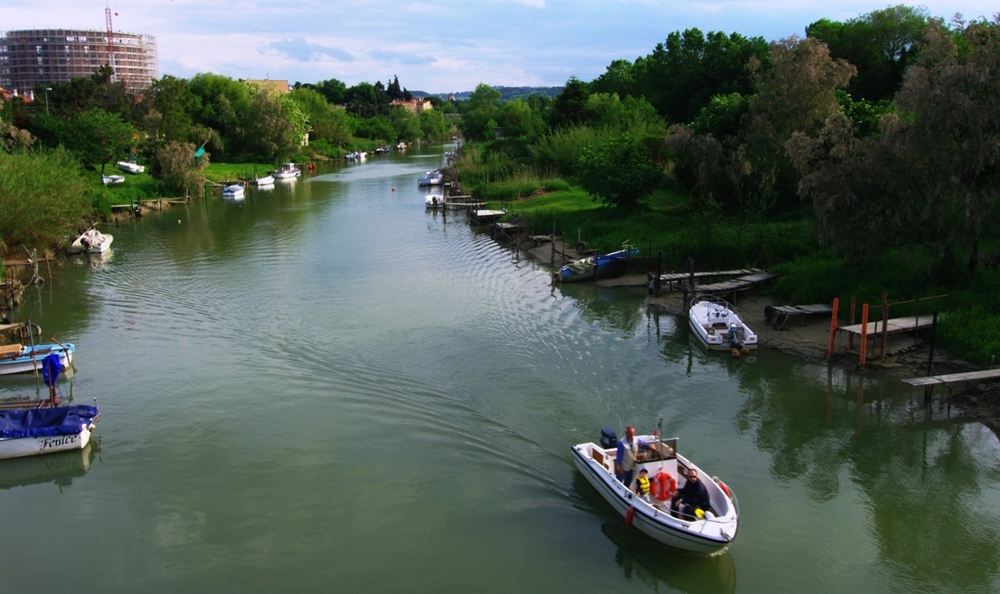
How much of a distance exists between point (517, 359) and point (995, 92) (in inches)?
716

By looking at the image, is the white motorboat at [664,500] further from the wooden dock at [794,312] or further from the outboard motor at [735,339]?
the wooden dock at [794,312]

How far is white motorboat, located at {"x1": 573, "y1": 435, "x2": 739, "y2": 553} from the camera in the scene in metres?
15.4

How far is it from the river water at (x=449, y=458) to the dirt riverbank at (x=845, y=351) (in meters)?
0.59

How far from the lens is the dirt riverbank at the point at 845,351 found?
22766 mm

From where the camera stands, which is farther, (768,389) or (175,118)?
(175,118)

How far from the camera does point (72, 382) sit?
84.1 ft

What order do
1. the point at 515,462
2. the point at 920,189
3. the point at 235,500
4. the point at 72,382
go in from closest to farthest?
the point at 235,500, the point at 515,462, the point at 72,382, the point at 920,189

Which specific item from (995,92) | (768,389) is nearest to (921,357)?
(768,389)

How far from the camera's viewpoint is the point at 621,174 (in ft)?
156

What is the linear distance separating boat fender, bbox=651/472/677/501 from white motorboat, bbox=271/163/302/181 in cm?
8372

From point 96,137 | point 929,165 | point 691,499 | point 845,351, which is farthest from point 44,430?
point 96,137

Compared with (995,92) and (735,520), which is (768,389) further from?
(995,92)

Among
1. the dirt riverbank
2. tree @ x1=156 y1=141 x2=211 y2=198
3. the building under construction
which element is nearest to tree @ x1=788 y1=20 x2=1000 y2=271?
the dirt riverbank

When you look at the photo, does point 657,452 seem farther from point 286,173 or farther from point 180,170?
point 286,173
